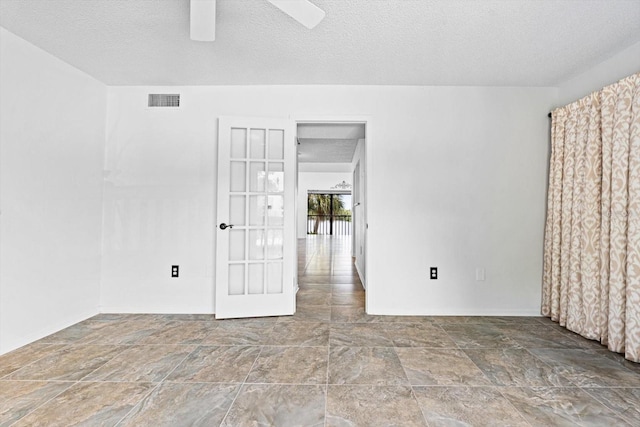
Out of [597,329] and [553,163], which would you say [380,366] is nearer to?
[597,329]

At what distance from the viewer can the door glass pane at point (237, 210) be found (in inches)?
125

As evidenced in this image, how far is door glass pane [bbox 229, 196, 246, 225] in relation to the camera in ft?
10.4

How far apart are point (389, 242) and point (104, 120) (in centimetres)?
328

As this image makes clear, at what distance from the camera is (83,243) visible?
2.97 metres

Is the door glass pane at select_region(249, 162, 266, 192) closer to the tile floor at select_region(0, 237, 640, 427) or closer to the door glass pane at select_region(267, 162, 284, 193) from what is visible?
the door glass pane at select_region(267, 162, 284, 193)

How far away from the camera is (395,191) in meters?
3.21

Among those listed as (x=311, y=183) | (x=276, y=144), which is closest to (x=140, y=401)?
(x=276, y=144)

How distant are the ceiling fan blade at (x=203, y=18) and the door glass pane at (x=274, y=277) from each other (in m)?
2.14

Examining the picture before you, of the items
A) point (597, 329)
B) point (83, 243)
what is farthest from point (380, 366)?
point (83, 243)

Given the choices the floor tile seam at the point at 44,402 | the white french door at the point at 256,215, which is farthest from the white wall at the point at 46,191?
the white french door at the point at 256,215

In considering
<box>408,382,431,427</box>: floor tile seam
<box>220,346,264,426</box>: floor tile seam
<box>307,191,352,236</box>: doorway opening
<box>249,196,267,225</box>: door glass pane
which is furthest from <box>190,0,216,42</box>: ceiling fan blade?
<box>307,191,352,236</box>: doorway opening

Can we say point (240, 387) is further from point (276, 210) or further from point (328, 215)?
point (328, 215)

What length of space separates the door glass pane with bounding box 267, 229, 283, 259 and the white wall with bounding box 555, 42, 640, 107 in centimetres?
320

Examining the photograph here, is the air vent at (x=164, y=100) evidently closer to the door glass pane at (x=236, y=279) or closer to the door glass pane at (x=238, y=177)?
the door glass pane at (x=238, y=177)
